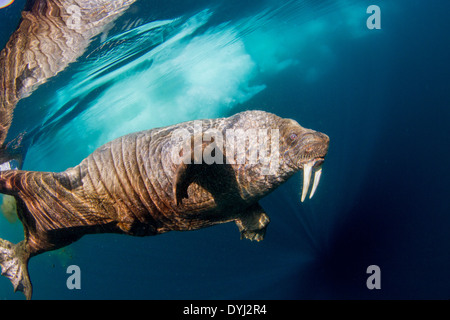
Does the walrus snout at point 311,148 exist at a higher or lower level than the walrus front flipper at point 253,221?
higher

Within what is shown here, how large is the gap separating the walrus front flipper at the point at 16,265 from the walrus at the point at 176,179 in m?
1.07

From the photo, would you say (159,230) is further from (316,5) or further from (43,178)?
(316,5)

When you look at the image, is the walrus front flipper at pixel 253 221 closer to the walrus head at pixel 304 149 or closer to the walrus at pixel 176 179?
the walrus at pixel 176 179

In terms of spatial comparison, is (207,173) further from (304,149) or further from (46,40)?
(46,40)

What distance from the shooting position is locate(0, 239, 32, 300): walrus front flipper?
4.65 meters

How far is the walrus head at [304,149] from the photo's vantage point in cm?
278

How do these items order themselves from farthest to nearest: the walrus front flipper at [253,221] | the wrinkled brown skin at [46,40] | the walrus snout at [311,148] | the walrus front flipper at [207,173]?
1. the wrinkled brown skin at [46,40]
2. the walrus front flipper at [253,221]
3. the walrus snout at [311,148]
4. the walrus front flipper at [207,173]

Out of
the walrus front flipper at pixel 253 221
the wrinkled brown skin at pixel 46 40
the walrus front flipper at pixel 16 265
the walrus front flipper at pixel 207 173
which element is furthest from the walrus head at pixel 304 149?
the wrinkled brown skin at pixel 46 40

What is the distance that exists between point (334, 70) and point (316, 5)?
2190cm

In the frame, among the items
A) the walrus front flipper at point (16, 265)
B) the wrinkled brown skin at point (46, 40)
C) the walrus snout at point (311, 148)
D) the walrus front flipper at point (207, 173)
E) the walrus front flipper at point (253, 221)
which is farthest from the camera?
the wrinkled brown skin at point (46, 40)

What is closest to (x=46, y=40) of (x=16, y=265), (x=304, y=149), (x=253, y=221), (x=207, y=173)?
(x=16, y=265)

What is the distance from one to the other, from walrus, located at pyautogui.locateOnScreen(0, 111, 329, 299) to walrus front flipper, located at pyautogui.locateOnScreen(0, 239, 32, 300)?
3.49 ft

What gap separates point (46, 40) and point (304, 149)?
7.94m

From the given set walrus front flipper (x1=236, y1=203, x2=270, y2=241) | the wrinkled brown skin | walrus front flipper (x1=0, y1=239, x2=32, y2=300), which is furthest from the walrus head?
the wrinkled brown skin
